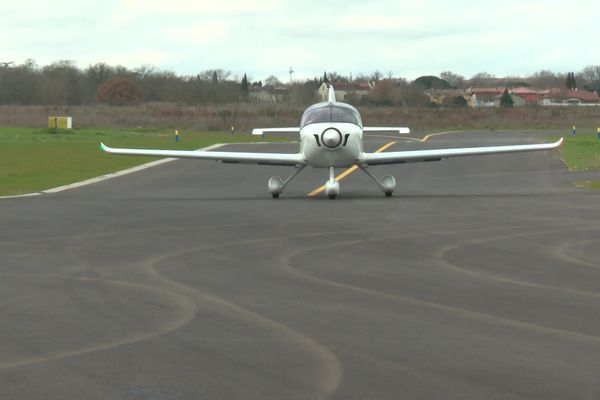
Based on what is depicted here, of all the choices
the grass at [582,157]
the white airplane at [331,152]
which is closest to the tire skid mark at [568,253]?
the white airplane at [331,152]

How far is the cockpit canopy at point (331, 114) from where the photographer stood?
24391 millimetres

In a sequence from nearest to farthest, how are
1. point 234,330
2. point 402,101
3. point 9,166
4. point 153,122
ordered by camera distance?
point 234,330 < point 9,166 < point 153,122 < point 402,101

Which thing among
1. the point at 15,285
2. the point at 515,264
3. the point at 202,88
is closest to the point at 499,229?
the point at 515,264

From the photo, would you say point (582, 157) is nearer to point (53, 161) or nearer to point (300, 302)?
point (53, 161)

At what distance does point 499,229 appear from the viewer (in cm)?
1734

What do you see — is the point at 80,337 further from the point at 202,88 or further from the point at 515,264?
the point at 202,88

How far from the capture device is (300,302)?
1030cm

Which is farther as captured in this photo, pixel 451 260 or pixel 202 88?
pixel 202 88

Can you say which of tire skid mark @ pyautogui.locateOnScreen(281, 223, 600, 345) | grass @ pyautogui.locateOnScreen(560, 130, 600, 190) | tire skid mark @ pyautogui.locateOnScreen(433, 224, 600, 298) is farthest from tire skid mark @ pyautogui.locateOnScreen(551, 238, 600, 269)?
grass @ pyautogui.locateOnScreen(560, 130, 600, 190)

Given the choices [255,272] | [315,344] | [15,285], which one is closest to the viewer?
[315,344]

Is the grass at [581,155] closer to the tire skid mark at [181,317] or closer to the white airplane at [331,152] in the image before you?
the white airplane at [331,152]

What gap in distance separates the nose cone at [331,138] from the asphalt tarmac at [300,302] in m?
2.35

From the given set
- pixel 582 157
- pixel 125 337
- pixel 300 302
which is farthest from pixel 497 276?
pixel 582 157

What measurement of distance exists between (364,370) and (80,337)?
2.36m
